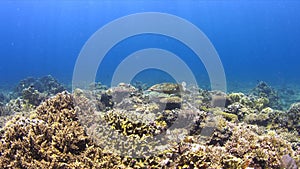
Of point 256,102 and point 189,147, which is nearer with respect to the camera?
point 189,147

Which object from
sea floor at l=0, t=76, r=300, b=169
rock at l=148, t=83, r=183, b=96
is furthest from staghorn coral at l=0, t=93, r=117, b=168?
rock at l=148, t=83, r=183, b=96

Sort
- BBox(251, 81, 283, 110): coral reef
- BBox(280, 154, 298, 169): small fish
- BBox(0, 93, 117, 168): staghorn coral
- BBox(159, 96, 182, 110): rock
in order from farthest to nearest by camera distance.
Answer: BBox(251, 81, 283, 110): coral reef
BBox(159, 96, 182, 110): rock
BBox(280, 154, 298, 169): small fish
BBox(0, 93, 117, 168): staghorn coral

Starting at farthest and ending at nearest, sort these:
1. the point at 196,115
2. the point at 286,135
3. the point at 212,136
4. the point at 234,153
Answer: the point at 286,135
the point at 196,115
the point at 212,136
the point at 234,153

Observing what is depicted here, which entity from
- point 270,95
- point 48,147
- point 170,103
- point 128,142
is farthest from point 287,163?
point 270,95

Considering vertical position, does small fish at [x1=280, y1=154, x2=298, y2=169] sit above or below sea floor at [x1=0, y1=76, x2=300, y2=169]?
below

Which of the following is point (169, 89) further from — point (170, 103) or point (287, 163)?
point (287, 163)

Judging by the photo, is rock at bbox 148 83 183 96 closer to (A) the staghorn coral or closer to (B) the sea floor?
(B) the sea floor

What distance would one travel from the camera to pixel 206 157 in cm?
442

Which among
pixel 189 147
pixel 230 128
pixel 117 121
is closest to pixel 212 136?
pixel 230 128

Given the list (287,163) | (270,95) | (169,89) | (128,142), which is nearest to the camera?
(128,142)

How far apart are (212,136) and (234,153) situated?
1205mm

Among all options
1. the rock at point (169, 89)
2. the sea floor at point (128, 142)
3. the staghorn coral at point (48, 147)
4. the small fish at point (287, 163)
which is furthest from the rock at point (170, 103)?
the small fish at point (287, 163)

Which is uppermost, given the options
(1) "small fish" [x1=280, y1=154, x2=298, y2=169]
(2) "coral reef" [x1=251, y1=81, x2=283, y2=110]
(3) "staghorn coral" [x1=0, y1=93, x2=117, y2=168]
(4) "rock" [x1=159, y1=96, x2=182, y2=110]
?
(2) "coral reef" [x1=251, y1=81, x2=283, y2=110]

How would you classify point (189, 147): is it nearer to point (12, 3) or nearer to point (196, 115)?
point (196, 115)
